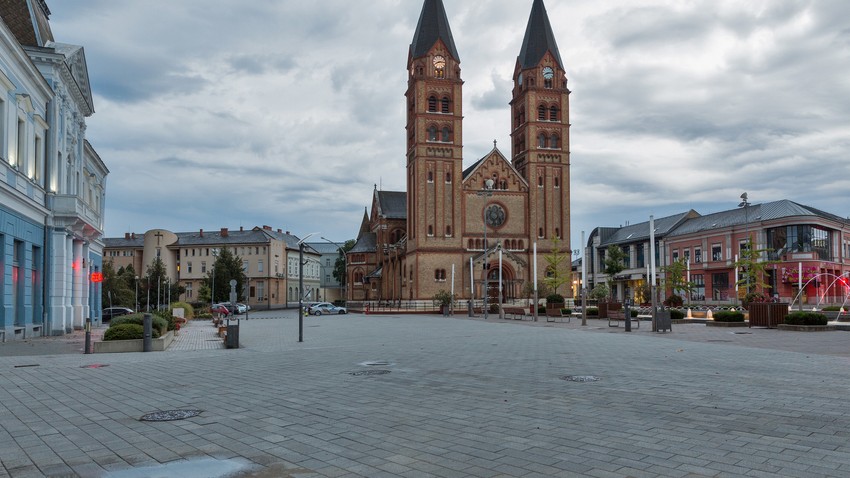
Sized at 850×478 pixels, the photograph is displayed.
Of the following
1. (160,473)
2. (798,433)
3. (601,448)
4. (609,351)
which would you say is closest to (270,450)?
(160,473)

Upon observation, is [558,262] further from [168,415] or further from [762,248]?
[168,415]

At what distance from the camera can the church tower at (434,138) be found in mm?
71812

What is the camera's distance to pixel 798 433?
278 inches

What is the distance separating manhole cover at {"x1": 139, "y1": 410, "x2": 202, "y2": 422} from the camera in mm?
8234

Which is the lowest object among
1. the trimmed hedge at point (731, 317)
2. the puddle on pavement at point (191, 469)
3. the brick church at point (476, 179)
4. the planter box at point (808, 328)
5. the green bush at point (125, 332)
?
the planter box at point (808, 328)

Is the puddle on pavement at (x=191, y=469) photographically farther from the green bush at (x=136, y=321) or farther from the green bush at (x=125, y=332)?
the green bush at (x=136, y=321)

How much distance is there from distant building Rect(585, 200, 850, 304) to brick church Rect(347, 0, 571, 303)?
10709mm

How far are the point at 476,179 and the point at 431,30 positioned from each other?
60.5 ft

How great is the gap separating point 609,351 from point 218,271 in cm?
7162

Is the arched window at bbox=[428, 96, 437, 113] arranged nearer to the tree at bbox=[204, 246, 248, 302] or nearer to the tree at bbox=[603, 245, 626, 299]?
the tree at bbox=[204, 246, 248, 302]

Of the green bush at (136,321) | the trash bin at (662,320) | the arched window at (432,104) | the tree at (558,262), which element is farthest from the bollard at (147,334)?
the arched window at (432,104)

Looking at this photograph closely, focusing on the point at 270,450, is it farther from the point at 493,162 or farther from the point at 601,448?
the point at 493,162

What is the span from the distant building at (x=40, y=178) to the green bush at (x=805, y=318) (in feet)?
99.8

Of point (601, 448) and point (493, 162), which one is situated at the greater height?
point (493, 162)
